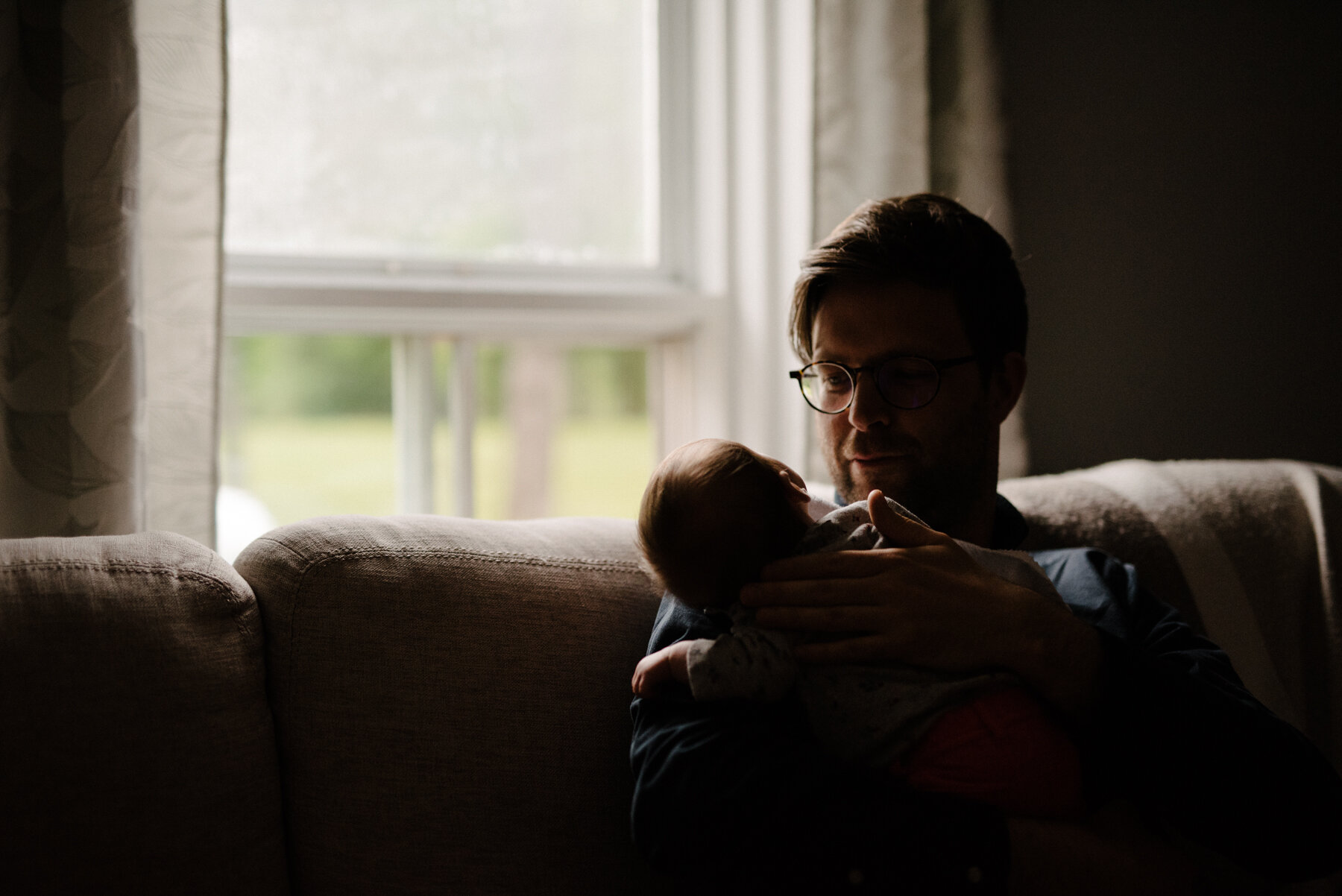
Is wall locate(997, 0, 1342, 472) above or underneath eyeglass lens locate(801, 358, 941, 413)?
above

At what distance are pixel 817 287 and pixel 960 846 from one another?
2.49 feet

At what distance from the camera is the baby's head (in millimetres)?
939

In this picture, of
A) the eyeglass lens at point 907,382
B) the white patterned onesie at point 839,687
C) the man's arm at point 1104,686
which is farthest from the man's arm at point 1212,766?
the eyeglass lens at point 907,382

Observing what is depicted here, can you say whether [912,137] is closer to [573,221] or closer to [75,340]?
[573,221]

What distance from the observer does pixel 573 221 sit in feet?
7.13

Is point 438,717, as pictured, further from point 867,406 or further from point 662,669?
point 867,406

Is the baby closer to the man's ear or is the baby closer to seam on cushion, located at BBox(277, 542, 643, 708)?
seam on cushion, located at BBox(277, 542, 643, 708)

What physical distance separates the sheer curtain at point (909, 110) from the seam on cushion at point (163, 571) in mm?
1306

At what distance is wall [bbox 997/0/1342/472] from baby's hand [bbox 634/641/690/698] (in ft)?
4.92

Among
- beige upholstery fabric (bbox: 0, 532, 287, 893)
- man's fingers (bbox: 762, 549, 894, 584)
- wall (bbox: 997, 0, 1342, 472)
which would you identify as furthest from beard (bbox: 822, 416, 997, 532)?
wall (bbox: 997, 0, 1342, 472)

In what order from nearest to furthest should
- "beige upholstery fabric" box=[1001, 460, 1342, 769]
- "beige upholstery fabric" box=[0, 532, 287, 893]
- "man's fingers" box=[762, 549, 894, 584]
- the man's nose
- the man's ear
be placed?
1. "beige upholstery fabric" box=[0, 532, 287, 893]
2. "man's fingers" box=[762, 549, 894, 584]
3. the man's nose
4. the man's ear
5. "beige upholstery fabric" box=[1001, 460, 1342, 769]

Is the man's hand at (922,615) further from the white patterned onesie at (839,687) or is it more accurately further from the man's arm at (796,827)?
the man's arm at (796,827)

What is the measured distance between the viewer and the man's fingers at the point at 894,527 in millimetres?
1016

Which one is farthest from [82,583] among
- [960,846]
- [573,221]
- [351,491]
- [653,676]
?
[573,221]
